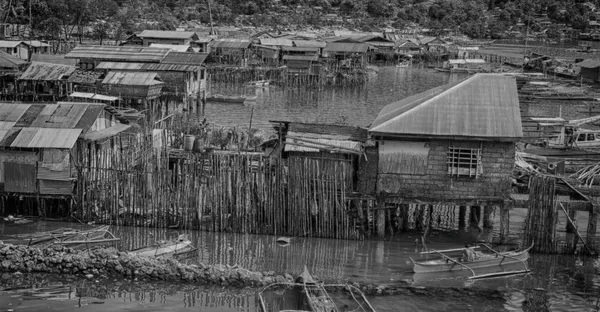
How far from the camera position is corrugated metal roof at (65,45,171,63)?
48281 mm

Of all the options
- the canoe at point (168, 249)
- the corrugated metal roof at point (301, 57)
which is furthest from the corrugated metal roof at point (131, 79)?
the corrugated metal roof at point (301, 57)

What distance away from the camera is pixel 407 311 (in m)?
20.0

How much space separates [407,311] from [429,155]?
5.72 meters

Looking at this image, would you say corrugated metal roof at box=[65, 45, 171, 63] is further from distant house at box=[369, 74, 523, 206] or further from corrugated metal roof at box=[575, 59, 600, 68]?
corrugated metal roof at box=[575, 59, 600, 68]

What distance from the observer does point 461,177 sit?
24.3 meters

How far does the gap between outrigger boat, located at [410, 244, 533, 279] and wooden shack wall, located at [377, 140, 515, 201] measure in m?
2.15

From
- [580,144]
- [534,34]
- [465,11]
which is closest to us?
[580,144]

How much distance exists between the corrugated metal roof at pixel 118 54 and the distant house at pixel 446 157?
2687cm

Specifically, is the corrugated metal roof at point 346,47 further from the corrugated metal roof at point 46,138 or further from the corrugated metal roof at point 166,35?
the corrugated metal roof at point 46,138

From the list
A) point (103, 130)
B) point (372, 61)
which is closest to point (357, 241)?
point (103, 130)

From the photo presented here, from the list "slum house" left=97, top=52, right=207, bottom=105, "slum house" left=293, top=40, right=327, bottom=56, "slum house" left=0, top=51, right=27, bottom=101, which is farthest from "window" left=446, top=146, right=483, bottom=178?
"slum house" left=293, top=40, right=327, bottom=56

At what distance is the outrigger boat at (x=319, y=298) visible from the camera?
1847cm

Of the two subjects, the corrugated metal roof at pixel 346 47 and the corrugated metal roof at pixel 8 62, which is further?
the corrugated metal roof at pixel 346 47

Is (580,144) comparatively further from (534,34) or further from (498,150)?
(534,34)
